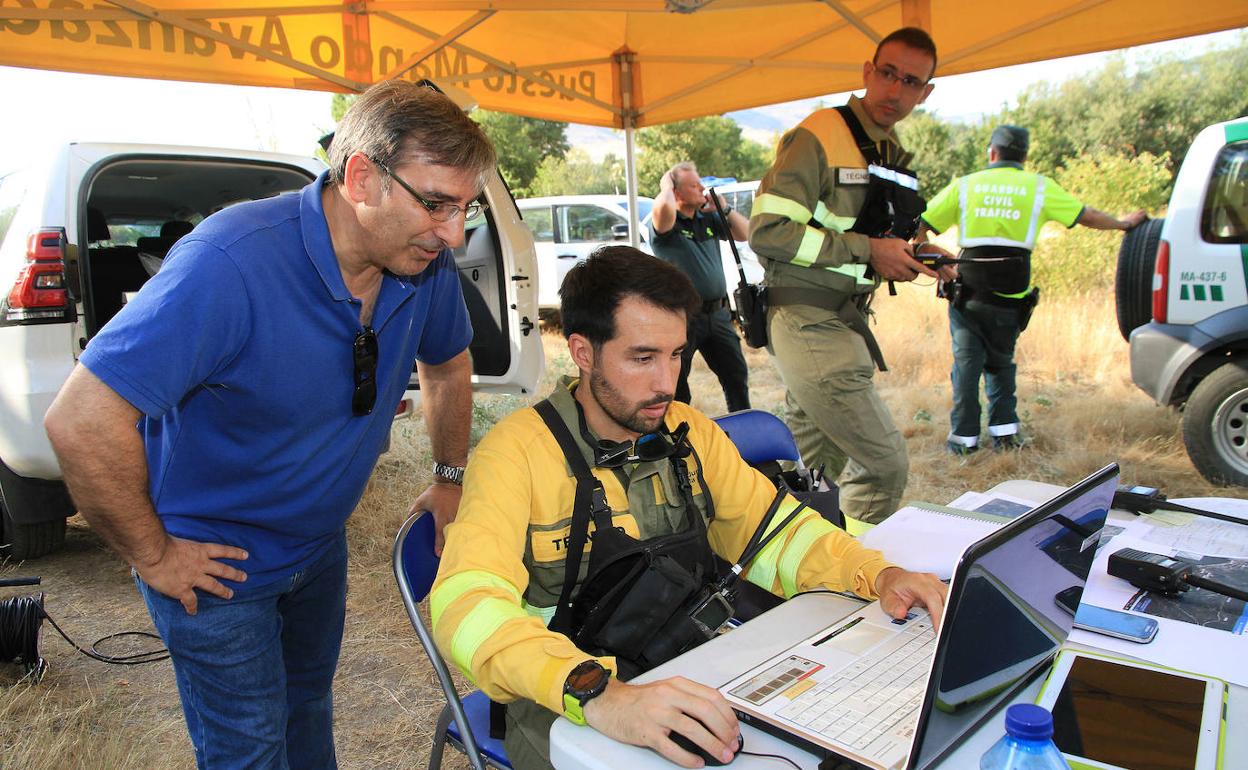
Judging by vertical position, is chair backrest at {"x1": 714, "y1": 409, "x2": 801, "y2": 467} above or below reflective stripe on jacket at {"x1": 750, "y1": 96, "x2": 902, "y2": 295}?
below

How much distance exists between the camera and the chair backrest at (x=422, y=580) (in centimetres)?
161

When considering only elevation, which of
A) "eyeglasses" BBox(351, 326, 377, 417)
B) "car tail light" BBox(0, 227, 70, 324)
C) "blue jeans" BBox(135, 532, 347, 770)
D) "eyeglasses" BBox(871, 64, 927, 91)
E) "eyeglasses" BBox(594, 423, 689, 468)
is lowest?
"blue jeans" BBox(135, 532, 347, 770)

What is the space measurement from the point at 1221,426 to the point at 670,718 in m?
4.74

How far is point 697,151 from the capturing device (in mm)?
28438

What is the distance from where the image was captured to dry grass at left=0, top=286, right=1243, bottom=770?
2848 millimetres

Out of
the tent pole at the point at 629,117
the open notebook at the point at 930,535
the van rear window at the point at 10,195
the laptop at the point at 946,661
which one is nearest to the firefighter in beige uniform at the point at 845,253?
the open notebook at the point at 930,535

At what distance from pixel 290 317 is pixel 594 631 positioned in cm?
82

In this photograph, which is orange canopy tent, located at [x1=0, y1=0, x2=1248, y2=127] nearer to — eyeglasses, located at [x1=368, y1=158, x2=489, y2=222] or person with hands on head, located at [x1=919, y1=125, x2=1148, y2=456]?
person with hands on head, located at [x1=919, y1=125, x2=1148, y2=456]

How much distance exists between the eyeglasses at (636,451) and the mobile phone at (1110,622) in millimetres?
786

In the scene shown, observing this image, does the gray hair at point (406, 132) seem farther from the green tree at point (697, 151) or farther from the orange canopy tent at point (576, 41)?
the green tree at point (697, 151)

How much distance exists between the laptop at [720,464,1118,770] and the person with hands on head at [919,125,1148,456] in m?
4.38

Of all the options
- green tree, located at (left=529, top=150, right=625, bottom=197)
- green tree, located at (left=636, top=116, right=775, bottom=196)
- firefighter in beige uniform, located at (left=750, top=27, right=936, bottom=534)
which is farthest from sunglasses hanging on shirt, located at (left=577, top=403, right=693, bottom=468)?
green tree, located at (left=636, top=116, right=775, bottom=196)

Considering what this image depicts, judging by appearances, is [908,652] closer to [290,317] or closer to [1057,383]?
[290,317]

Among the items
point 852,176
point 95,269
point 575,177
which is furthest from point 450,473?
point 575,177
